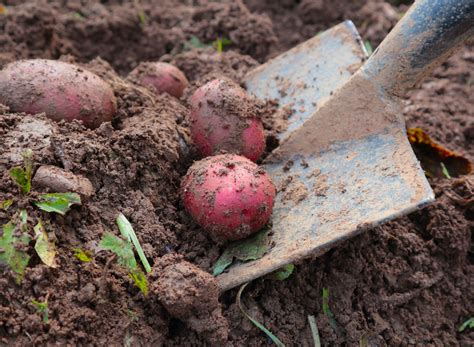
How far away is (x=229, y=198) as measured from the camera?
68.0 inches

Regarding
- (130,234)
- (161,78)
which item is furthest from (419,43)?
(130,234)

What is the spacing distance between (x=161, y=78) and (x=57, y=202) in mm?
1005

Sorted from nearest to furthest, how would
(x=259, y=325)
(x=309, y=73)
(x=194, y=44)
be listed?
1. (x=259, y=325)
2. (x=309, y=73)
3. (x=194, y=44)

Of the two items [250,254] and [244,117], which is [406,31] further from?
[250,254]

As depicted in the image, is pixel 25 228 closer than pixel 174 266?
Yes

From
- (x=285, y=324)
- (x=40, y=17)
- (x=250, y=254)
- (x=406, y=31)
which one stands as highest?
(x=406, y=31)

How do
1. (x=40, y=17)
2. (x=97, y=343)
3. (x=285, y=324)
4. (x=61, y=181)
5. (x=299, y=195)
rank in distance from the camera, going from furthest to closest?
(x=40, y=17), (x=299, y=195), (x=285, y=324), (x=61, y=181), (x=97, y=343)

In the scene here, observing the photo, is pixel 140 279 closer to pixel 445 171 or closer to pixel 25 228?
pixel 25 228

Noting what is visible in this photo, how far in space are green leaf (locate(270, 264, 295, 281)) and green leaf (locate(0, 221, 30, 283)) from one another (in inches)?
30.8

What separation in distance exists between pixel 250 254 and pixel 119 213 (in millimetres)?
464

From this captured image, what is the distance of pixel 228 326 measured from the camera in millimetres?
1694

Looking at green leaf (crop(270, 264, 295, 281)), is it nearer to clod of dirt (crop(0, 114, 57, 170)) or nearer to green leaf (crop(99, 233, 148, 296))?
green leaf (crop(99, 233, 148, 296))

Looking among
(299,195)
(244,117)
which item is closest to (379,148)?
(299,195)

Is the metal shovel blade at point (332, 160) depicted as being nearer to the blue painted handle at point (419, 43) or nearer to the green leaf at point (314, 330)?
the blue painted handle at point (419, 43)
